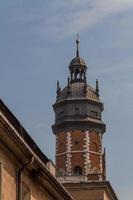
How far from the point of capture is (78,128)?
298ft

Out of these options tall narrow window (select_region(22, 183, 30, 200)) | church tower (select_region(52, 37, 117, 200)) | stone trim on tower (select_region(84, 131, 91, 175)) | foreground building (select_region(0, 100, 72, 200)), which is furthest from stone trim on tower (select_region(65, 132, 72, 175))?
tall narrow window (select_region(22, 183, 30, 200))

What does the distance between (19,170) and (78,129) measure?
69.6 meters

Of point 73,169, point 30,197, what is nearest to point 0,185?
point 30,197

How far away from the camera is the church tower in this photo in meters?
89.8

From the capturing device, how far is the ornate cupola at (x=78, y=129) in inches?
3536

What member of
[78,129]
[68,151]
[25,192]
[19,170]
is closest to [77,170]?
[68,151]

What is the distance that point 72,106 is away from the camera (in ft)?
304

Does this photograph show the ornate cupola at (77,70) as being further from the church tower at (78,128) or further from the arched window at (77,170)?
the arched window at (77,170)

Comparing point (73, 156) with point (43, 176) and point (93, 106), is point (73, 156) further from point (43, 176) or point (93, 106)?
point (43, 176)

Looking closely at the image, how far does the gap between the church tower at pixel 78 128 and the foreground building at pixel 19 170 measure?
6259 centimetres

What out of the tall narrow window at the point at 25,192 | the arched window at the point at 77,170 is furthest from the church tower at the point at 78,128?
the tall narrow window at the point at 25,192

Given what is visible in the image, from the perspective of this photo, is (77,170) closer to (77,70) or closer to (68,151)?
(68,151)

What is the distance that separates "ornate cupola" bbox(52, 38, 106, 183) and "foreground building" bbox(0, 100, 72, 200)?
209 feet

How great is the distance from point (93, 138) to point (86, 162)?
3.11 meters
